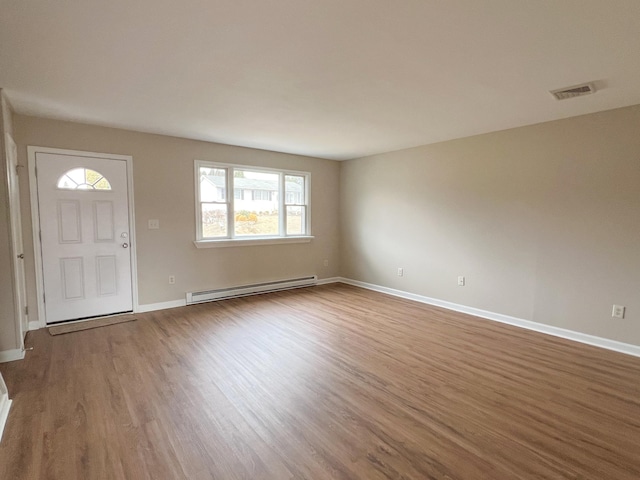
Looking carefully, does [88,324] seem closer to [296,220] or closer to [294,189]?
[296,220]

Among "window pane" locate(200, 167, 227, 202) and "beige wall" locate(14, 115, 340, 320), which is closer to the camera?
"beige wall" locate(14, 115, 340, 320)

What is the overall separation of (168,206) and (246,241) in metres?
1.29

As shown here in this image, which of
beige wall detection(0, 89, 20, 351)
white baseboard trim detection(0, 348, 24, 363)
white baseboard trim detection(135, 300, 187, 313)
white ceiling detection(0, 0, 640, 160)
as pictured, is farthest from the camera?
white baseboard trim detection(135, 300, 187, 313)

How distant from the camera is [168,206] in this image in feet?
15.1

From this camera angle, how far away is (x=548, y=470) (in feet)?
5.66

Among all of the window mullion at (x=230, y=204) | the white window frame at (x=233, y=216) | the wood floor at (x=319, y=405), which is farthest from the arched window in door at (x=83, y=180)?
the wood floor at (x=319, y=405)

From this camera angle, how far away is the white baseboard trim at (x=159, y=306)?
4441 millimetres

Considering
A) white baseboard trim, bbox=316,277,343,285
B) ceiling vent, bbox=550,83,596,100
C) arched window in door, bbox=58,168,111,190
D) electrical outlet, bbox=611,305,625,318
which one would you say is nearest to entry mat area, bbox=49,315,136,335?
arched window in door, bbox=58,168,111,190

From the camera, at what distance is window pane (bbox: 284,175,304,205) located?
19.3 feet

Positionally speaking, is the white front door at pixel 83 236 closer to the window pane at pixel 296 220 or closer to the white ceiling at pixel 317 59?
the white ceiling at pixel 317 59

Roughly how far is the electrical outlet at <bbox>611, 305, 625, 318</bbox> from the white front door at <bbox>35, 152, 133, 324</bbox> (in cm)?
569

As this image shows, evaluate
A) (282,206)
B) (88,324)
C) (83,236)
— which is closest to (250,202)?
(282,206)

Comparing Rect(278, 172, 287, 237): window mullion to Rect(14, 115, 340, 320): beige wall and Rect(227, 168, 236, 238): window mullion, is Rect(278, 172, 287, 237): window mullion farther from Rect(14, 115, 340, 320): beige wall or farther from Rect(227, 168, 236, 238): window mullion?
Rect(227, 168, 236, 238): window mullion

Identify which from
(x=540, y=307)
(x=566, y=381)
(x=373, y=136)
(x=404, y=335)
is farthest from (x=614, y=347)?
(x=373, y=136)
